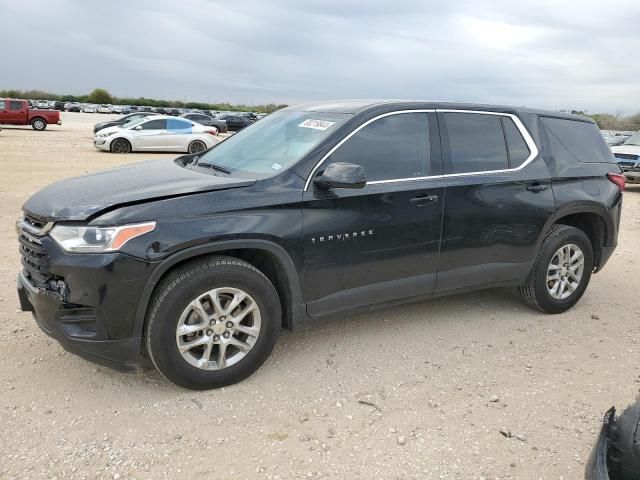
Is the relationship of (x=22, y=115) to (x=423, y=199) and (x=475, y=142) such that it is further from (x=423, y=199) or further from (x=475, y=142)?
(x=423, y=199)

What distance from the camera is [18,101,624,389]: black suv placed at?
303 centimetres

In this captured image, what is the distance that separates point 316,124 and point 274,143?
35cm

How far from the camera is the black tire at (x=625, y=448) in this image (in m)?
1.82

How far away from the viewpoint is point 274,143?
13.3 feet

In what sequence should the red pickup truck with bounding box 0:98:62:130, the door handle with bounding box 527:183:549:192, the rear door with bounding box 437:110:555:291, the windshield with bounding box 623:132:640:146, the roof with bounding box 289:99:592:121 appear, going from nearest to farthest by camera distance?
the roof with bounding box 289:99:592:121 < the rear door with bounding box 437:110:555:291 < the door handle with bounding box 527:183:549:192 < the windshield with bounding box 623:132:640:146 < the red pickup truck with bounding box 0:98:62:130

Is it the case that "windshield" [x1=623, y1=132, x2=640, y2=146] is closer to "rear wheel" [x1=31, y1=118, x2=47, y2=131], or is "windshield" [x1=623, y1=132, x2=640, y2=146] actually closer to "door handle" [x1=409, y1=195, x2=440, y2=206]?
"door handle" [x1=409, y1=195, x2=440, y2=206]

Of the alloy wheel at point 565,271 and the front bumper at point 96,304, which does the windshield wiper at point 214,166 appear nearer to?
the front bumper at point 96,304

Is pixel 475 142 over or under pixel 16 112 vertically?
over

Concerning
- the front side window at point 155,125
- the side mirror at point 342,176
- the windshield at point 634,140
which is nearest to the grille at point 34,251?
the side mirror at point 342,176

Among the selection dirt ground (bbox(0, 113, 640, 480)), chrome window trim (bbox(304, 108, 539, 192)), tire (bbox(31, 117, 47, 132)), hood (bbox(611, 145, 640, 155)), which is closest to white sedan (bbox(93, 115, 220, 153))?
tire (bbox(31, 117, 47, 132))

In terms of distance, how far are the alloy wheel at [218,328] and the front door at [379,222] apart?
43 cm

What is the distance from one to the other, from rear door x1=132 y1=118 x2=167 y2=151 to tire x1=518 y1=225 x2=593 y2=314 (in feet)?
55.3

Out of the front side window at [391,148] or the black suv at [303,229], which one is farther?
the front side window at [391,148]

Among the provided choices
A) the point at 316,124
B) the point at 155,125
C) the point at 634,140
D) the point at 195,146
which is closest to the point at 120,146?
the point at 155,125
